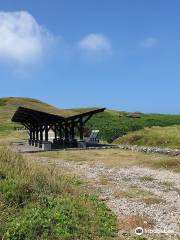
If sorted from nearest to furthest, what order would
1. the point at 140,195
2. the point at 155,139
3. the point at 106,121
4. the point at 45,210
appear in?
the point at 45,210, the point at 140,195, the point at 155,139, the point at 106,121

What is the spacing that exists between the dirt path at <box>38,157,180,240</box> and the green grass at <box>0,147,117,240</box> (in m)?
0.61

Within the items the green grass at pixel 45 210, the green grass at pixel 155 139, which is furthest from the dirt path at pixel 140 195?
the green grass at pixel 155 139

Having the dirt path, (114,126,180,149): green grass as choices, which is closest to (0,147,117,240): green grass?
the dirt path

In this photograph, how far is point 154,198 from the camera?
15320 millimetres

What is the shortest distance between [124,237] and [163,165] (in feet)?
45.0

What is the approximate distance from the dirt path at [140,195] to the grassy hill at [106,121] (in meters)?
20.3

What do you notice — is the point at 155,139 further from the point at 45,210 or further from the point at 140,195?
the point at 45,210

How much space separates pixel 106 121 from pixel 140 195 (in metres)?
58.5

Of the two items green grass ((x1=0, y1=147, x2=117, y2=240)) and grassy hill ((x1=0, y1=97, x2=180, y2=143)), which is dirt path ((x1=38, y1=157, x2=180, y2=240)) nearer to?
green grass ((x1=0, y1=147, x2=117, y2=240))

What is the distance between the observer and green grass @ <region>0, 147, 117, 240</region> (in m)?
10.3

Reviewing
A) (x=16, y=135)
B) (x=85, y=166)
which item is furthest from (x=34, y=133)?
(x=85, y=166)

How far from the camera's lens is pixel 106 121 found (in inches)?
2928

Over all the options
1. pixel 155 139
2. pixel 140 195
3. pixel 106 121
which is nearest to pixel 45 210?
pixel 140 195

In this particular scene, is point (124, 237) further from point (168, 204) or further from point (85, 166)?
point (85, 166)
